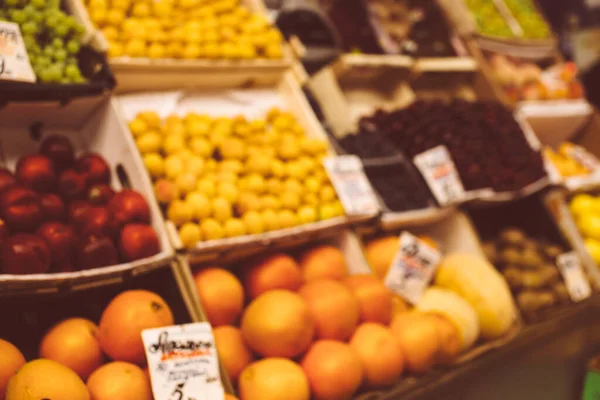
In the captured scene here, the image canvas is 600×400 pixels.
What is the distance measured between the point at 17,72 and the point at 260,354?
1.00 meters

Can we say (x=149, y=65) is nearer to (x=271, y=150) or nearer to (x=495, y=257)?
(x=271, y=150)

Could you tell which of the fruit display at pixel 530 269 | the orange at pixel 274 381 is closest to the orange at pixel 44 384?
the orange at pixel 274 381

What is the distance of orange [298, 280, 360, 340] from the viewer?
5.35 ft

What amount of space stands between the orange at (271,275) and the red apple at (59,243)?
1.90 ft

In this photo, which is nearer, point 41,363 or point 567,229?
point 41,363

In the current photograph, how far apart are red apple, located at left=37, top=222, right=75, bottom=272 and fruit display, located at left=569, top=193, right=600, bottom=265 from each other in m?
2.45

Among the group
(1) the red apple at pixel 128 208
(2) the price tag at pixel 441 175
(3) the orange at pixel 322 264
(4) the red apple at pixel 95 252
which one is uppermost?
(1) the red apple at pixel 128 208

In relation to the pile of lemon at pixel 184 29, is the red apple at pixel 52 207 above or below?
below

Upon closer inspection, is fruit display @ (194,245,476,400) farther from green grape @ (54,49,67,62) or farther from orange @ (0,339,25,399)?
green grape @ (54,49,67,62)

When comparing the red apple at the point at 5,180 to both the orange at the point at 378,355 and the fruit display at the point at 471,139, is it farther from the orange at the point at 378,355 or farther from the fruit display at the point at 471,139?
the fruit display at the point at 471,139

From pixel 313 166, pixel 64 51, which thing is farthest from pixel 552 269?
pixel 64 51

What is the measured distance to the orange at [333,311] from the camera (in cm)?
163

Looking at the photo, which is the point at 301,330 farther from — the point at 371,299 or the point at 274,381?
the point at 371,299

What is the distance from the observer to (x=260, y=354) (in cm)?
158
